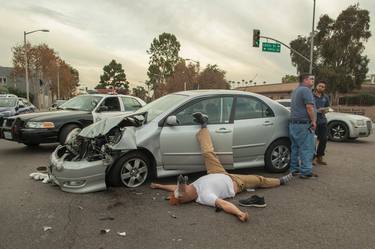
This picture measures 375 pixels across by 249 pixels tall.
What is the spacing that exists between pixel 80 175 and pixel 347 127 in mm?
9597

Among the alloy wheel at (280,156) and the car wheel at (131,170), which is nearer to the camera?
the car wheel at (131,170)

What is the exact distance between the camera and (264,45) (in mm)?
26891

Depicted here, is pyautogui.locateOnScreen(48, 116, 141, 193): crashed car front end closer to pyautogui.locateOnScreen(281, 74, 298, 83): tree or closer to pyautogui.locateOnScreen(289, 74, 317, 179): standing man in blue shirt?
pyautogui.locateOnScreen(289, 74, 317, 179): standing man in blue shirt

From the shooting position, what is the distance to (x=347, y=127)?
11977 mm

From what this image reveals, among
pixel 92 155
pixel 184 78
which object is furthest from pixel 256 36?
pixel 184 78

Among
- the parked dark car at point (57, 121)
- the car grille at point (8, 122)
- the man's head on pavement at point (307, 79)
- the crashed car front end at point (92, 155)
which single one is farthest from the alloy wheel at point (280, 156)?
the car grille at point (8, 122)

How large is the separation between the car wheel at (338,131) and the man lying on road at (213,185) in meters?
6.88

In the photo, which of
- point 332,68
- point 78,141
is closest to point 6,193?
point 78,141

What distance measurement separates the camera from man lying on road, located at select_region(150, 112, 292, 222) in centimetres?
477

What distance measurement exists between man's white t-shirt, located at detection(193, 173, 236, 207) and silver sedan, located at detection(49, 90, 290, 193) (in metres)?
0.80

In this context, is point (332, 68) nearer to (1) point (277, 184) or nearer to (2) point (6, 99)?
(2) point (6, 99)

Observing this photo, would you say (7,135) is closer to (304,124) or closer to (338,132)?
→ (304,124)

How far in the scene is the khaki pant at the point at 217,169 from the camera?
5461 millimetres

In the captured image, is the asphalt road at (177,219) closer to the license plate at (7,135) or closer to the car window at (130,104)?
the license plate at (7,135)
